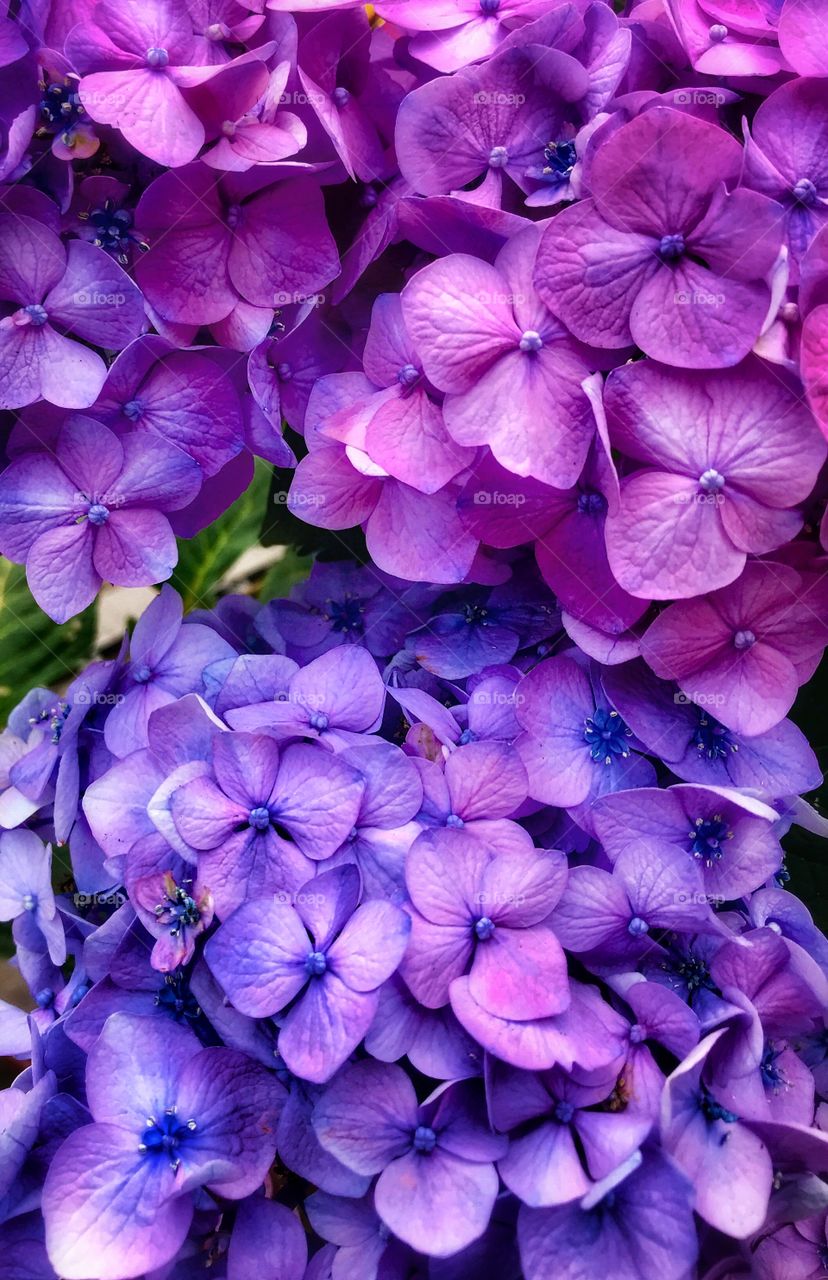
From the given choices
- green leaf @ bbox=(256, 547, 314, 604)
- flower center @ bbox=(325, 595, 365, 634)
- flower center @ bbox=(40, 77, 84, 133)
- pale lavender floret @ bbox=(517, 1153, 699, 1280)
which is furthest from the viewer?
green leaf @ bbox=(256, 547, 314, 604)

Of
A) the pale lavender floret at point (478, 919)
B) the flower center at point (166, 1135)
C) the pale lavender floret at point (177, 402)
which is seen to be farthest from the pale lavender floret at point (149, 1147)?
the pale lavender floret at point (177, 402)

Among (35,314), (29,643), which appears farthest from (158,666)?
(29,643)

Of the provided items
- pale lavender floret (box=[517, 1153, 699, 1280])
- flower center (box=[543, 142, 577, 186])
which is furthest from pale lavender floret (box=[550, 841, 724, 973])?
flower center (box=[543, 142, 577, 186])

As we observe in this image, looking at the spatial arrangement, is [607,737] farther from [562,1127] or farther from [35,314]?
[35,314]

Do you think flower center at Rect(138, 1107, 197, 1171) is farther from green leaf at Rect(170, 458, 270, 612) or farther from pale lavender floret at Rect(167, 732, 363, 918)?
green leaf at Rect(170, 458, 270, 612)

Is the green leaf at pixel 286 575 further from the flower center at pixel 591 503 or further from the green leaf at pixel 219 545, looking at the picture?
the flower center at pixel 591 503

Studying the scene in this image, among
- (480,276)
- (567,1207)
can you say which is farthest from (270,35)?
(567,1207)
